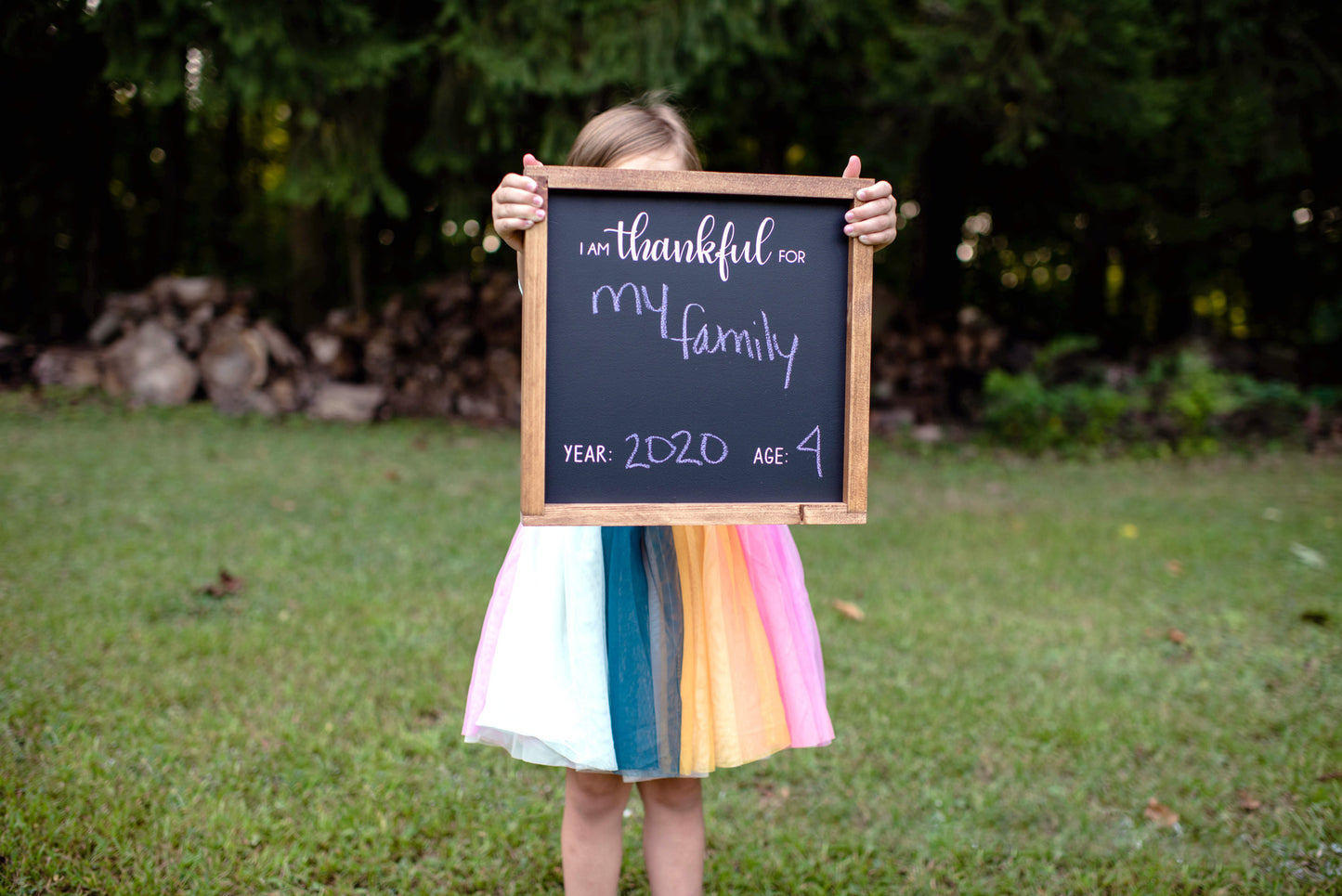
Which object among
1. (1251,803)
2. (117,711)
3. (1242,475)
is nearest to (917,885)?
(1251,803)

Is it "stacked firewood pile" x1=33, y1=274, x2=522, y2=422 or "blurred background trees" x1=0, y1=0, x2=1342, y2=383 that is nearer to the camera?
"blurred background trees" x1=0, y1=0, x2=1342, y2=383

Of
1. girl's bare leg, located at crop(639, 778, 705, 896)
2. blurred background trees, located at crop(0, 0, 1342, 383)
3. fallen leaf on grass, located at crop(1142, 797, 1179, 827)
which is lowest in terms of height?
fallen leaf on grass, located at crop(1142, 797, 1179, 827)

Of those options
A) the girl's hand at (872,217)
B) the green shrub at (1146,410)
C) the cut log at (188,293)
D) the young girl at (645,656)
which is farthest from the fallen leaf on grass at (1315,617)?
the cut log at (188,293)

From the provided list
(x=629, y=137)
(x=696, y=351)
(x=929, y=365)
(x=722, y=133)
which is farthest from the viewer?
(x=722, y=133)

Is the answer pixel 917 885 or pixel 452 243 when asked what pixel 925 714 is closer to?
pixel 917 885

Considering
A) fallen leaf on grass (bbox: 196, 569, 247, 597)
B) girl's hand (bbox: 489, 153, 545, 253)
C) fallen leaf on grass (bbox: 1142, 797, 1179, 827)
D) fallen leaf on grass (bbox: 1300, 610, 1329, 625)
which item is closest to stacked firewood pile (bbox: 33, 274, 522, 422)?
fallen leaf on grass (bbox: 196, 569, 247, 597)

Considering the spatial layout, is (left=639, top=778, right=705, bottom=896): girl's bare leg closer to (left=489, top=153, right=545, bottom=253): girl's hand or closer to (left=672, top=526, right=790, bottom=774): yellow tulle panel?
(left=672, top=526, right=790, bottom=774): yellow tulle panel

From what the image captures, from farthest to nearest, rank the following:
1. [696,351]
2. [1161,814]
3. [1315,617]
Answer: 1. [1315,617]
2. [1161,814]
3. [696,351]

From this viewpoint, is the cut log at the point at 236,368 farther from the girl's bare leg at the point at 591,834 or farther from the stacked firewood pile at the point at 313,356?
the girl's bare leg at the point at 591,834

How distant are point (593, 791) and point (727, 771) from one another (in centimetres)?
105

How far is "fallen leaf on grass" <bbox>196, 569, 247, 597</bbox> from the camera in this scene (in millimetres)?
3783

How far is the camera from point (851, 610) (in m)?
3.90

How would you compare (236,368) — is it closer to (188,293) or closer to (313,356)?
(313,356)

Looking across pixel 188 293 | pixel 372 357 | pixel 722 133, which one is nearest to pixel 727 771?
pixel 372 357
